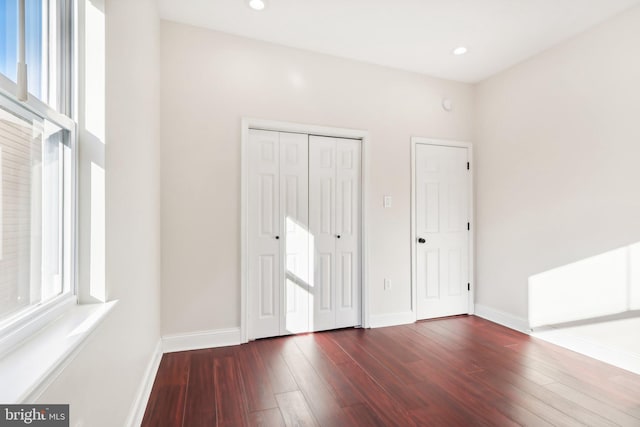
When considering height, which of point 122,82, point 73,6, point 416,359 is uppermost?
point 73,6

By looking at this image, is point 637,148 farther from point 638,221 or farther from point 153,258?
point 153,258

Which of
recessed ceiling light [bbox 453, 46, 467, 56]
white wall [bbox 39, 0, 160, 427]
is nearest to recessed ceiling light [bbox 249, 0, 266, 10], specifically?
white wall [bbox 39, 0, 160, 427]

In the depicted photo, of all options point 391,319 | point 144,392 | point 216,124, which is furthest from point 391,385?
point 216,124

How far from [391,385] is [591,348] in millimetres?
1959

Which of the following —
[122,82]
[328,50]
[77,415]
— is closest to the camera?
[77,415]

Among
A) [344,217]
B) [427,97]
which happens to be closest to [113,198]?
[344,217]

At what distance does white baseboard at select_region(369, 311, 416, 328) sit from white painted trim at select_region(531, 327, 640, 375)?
1.22m

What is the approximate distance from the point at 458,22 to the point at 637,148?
1.77 m

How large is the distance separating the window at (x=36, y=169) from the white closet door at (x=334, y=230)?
84.0 inches

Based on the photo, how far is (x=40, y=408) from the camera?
77 centimetres

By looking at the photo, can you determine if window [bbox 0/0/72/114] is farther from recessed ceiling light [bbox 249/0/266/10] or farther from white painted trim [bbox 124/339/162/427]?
white painted trim [bbox 124/339/162/427]

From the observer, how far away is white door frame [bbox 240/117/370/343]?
9.39 ft

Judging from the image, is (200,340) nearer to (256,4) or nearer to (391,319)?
(391,319)

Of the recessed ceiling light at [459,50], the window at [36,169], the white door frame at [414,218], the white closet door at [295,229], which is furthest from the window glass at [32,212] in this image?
the recessed ceiling light at [459,50]
